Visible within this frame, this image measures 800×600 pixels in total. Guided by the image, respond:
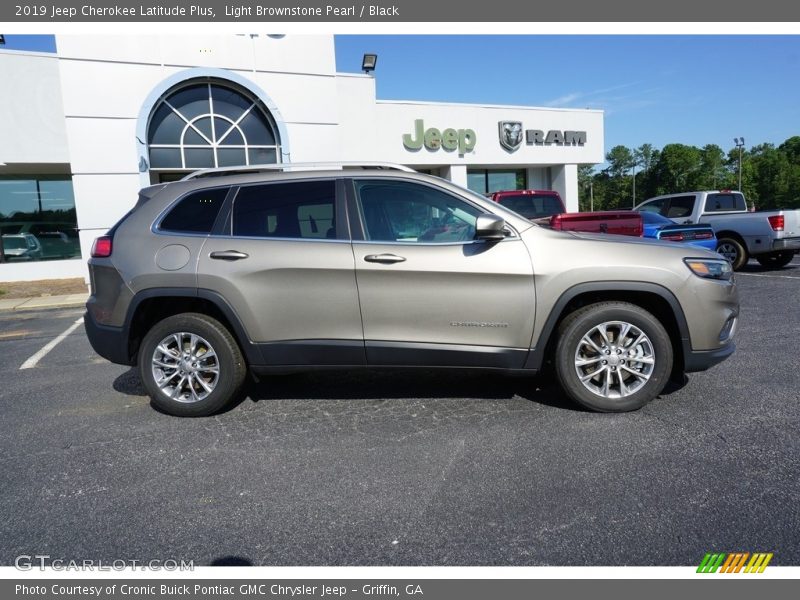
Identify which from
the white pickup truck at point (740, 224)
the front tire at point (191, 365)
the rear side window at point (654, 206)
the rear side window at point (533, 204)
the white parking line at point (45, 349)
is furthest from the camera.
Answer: the rear side window at point (654, 206)

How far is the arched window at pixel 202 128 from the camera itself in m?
13.6

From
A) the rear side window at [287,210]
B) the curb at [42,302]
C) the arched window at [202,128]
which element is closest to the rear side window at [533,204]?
the arched window at [202,128]

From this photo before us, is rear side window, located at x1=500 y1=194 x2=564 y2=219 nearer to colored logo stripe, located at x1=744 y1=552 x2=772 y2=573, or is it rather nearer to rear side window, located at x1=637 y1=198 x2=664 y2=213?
rear side window, located at x1=637 y1=198 x2=664 y2=213

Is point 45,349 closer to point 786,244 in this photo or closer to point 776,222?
point 776,222

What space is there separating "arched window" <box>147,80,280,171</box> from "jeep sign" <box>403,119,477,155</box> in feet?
20.7

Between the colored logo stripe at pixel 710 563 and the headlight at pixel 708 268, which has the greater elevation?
the headlight at pixel 708 268

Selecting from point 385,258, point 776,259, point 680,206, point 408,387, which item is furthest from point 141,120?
point 776,259

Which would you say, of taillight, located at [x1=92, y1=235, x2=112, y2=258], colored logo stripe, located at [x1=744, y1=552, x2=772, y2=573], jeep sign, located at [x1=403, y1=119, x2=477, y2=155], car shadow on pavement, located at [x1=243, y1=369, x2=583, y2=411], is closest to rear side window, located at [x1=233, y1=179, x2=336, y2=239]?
taillight, located at [x1=92, y1=235, x2=112, y2=258]

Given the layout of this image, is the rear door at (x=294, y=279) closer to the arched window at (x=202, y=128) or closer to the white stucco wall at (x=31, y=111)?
the arched window at (x=202, y=128)

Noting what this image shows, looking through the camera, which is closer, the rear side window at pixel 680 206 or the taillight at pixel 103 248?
the taillight at pixel 103 248

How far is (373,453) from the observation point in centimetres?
359

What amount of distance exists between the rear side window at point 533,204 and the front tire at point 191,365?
767cm

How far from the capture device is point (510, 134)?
806 inches

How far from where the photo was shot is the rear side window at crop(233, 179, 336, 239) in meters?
4.18
